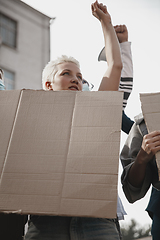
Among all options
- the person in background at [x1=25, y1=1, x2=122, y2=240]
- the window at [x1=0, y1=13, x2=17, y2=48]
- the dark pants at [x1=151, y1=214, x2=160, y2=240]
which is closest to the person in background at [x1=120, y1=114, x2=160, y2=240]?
the dark pants at [x1=151, y1=214, x2=160, y2=240]

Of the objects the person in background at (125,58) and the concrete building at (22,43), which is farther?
the concrete building at (22,43)

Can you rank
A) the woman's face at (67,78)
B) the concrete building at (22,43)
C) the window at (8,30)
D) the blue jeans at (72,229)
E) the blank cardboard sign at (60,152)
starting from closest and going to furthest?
the blank cardboard sign at (60,152)
the blue jeans at (72,229)
the woman's face at (67,78)
the concrete building at (22,43)
the window at (8,30)

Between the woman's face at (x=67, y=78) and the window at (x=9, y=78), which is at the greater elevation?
the window at (x=9, y=78)

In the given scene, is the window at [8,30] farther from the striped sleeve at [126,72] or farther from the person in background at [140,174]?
the person in background at [140,174]

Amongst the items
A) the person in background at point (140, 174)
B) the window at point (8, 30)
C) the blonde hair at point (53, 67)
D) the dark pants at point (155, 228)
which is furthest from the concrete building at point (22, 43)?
the dark pants at point (155, 228)

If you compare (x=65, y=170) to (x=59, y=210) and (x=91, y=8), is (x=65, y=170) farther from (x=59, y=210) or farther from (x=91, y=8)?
(x=91, y=8)

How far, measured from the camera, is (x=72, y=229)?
1017 millimetres

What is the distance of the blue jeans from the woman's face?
0.60m

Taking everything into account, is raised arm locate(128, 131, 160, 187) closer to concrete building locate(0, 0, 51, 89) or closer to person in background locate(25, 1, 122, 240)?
person in background locate(25, 1, 122, 240)

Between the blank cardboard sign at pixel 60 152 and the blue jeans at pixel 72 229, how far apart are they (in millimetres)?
198

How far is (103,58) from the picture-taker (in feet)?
5.11

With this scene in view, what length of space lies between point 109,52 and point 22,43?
7.55 meters

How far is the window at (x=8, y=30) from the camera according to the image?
8072 millimetres

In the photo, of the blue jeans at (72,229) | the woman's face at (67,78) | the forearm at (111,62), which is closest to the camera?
the blue jeans at (72,229)
